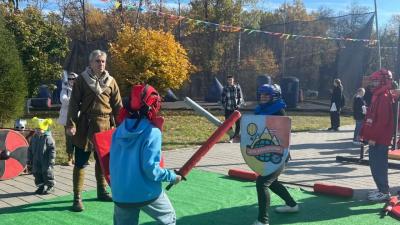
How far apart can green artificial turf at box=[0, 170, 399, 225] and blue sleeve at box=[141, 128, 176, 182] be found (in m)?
1.90

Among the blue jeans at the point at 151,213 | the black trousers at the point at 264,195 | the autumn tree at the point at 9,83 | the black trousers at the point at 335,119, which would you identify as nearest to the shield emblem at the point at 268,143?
the black trousers at the point at 264,195

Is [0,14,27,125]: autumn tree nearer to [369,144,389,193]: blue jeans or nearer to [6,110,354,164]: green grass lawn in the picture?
[6,110,354,164]: green grass lawn

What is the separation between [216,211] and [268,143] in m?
1.19

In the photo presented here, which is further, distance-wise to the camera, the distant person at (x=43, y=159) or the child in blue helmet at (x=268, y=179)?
the distant person at (x=43, y=159)

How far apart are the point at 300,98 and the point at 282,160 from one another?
84.6ft

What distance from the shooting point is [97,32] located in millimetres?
44000

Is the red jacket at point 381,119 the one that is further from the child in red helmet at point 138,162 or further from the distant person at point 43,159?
the distant person at point 43,159

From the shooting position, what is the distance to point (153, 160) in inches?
139

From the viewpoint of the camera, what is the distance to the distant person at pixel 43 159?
6620mm

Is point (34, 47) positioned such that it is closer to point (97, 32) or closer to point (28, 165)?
point (28, 165)

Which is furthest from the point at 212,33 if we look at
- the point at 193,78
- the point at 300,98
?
the point at 300,98

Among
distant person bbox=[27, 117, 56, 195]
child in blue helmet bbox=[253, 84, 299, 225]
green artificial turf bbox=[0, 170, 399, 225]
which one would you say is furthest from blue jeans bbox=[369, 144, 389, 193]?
distant person bbox=[27, 117, 56, 195]

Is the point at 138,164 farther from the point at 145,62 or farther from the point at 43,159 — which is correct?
the point at 145,62

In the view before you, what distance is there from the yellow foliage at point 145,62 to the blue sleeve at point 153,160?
1722 cm
